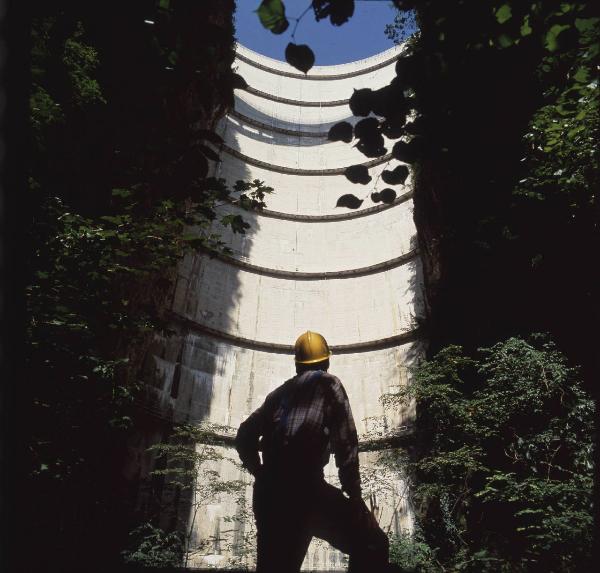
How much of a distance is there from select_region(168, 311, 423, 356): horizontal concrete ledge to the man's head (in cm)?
873

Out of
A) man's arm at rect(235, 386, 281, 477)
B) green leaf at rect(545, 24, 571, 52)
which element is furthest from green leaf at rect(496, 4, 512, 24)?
man's arm at rect(235, 386, 281, 477)

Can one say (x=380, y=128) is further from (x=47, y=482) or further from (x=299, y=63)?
(x=47, y=482)

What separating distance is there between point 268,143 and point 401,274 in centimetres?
711

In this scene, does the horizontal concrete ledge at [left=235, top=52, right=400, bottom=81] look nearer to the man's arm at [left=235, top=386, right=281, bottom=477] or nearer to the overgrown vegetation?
the overgrown vegetation

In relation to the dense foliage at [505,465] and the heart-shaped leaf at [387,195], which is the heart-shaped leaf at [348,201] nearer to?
the heart-shaped leaf at [387,195]

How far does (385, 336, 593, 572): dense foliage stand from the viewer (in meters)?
5.12

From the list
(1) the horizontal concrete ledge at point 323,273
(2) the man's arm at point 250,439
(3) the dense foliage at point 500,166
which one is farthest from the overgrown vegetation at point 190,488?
(2) the man's arm at point 250,439

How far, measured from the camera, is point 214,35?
233 centimetres

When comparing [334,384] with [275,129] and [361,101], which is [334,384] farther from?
[275,129]

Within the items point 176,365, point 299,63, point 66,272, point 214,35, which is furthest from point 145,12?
point 176,365

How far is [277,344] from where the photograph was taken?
38.9 ft

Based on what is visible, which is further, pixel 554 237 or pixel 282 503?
pixel 554 237

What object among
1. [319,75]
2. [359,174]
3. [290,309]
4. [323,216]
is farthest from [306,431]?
[319,75]

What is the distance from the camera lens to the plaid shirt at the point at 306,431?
6.42 ft
